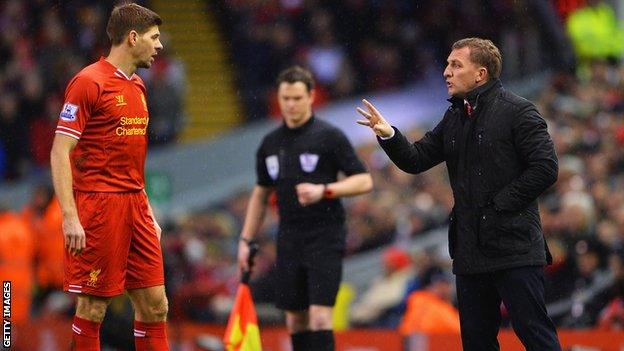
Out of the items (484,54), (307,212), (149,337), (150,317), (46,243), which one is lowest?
(149,337)

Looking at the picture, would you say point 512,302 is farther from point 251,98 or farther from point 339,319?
point 251,98

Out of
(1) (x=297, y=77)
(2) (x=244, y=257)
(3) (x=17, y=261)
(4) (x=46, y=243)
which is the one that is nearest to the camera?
(1) (x=297, y=77)

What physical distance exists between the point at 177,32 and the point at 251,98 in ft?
7.65

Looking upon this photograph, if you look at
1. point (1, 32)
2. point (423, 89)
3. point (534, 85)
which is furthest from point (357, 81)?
point (1, 32)

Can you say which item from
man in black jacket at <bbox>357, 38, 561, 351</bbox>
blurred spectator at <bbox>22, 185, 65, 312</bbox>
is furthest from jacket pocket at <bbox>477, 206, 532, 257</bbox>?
blurred spectator at <bbox>22, 185, 65, 312</bbox>

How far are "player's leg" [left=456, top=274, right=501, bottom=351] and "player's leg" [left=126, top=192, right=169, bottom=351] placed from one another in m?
1.72

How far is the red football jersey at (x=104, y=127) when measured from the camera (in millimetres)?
6914

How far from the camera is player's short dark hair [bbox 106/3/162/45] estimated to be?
714cm

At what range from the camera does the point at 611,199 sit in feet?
43.1

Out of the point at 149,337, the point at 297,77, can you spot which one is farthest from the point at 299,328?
the point at 149,337

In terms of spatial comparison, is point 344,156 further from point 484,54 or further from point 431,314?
point 431,314

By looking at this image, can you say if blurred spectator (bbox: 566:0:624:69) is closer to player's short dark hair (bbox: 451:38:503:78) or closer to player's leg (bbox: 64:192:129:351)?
player's short dark hair (bbox: 451:38:503:78)

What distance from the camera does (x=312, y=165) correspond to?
9.01 m

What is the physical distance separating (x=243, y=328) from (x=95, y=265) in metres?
2.24
